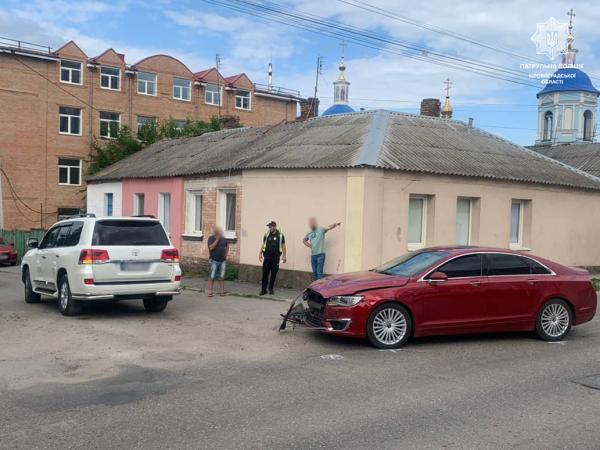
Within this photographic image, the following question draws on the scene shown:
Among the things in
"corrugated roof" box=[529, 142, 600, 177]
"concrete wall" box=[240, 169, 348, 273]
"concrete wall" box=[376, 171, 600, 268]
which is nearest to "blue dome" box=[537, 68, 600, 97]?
"corrugated roof" box=[529, 142, 600, 177]

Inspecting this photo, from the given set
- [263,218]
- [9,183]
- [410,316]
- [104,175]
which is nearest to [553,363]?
[410,316]

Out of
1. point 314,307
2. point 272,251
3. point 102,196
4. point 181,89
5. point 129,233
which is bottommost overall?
point 314,307

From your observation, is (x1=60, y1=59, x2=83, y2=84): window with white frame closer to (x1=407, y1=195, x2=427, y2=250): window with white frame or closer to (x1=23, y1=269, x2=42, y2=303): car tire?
(x1=23, y1=269, x2=42, y2=303): car tire

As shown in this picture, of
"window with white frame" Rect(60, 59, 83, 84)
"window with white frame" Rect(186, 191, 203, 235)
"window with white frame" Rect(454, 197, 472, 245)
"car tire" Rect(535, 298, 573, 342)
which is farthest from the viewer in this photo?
"window with white frame" Rect(60, 59, 83, 84)

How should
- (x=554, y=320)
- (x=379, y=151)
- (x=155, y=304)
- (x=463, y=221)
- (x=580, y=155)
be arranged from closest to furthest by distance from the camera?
(x=554, y=320) → (x=155, y=304) → (x=379, y=151) → (x=463, y=221) → (x=580, y=155)

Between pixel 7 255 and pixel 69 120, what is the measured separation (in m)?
17.4

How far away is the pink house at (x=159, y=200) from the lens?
66.6 ft

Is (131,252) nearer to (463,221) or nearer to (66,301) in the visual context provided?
(66,301)

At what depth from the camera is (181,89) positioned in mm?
46656

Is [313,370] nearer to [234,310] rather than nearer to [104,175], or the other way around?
[234,310]

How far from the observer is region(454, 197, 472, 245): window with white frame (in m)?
16.6

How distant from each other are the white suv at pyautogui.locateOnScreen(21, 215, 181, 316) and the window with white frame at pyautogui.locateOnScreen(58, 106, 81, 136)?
31.9m

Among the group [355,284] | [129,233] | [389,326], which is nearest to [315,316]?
[355,284]

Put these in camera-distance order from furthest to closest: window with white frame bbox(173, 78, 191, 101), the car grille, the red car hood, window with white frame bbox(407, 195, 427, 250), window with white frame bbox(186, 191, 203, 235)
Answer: window with white frame bbox(173, 78, 191, 101), window with white frame bbox(186, 191, 203, 235), window with white frame bbox(407, 195, 427, 250), the car grille, the red car hood
